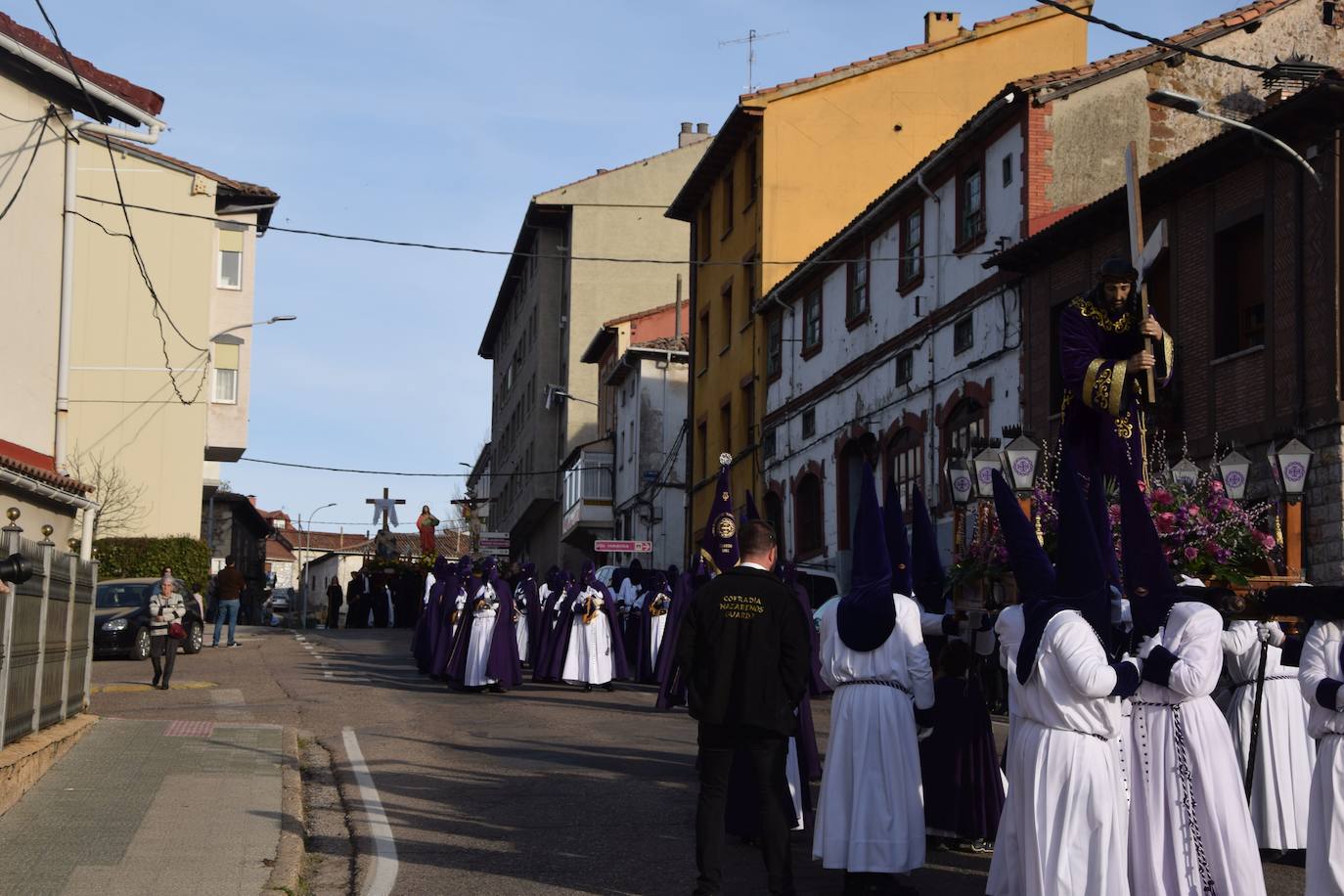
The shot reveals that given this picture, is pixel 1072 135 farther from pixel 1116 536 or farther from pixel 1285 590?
pixel 1285 590

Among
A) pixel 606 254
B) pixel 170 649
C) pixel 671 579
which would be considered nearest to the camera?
pixel 170 649

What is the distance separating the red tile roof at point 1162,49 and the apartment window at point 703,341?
18893 millimetres

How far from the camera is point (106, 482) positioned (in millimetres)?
42438

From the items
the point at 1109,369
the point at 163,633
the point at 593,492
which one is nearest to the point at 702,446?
the point at 593,492

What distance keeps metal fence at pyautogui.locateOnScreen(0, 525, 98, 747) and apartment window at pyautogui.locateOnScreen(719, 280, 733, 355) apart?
2668cm

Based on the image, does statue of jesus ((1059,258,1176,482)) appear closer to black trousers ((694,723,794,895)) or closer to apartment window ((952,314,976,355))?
black trousers ((694,723,794,895))

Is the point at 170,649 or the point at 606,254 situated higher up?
the point at 606,254

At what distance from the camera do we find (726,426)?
139ft

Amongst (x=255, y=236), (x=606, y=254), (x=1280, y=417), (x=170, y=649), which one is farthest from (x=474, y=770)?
(x=606, y=254)

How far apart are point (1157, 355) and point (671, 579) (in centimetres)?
1550

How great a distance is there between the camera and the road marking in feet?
30.0

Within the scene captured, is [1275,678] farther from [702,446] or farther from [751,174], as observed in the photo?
[702,446]

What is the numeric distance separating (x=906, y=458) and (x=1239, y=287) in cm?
999

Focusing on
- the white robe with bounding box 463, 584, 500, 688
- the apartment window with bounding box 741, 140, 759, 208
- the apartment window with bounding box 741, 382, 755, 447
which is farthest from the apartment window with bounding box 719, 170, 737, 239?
the white robe with bounding box 463, 584, 500, 688
